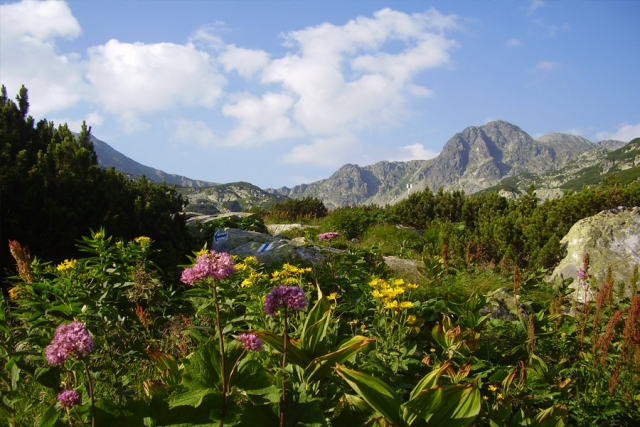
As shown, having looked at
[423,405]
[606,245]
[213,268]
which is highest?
[213,268]

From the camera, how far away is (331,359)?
6.57ft

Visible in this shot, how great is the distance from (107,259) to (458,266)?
684 cm

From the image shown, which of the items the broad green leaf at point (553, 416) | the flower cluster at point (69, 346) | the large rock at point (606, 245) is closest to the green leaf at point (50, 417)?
the flower cluster at point (69, 346)

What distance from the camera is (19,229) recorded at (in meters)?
5.35

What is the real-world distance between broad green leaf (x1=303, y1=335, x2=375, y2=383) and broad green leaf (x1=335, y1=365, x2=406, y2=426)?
0.54ft

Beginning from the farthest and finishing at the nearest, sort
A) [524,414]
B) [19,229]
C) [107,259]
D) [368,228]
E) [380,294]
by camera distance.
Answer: [368,228]
[19,229]
[107,259]
[380,294]
[524,414]

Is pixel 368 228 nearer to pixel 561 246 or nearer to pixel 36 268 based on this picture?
pixel 561 246

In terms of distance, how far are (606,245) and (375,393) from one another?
695 centimetres

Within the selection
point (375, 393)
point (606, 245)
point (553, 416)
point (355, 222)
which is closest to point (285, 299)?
point (375, 393)

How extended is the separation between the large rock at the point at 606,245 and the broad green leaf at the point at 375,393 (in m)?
5.93

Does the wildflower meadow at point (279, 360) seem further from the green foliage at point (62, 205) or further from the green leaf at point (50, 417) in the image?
the green foliage at point (62, 205)

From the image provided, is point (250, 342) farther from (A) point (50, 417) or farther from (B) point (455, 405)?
(B) point (455, 405)

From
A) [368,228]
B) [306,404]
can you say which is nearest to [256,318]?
[306,404]

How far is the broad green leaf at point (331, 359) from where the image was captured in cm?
200
